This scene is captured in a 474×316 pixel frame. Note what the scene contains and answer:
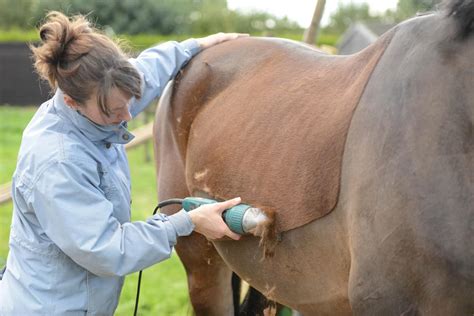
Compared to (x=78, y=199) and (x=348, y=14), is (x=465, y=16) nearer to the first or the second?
(x=78, y=199)

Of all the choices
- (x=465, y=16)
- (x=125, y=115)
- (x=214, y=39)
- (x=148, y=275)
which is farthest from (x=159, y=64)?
(x=148, y=275)

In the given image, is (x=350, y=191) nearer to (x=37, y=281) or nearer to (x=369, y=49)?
(x=369, y=49)

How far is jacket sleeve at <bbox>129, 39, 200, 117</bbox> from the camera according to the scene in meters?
3.17

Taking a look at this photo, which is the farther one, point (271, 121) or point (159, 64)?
point (159, 64)

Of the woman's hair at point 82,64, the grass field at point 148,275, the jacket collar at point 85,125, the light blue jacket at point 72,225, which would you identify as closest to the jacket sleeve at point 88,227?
the light blue jacket at point 72,225

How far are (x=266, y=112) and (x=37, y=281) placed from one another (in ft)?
3.62

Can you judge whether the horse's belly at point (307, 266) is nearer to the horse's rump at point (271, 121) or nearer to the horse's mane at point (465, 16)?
the horse's rump at point (271, 121)

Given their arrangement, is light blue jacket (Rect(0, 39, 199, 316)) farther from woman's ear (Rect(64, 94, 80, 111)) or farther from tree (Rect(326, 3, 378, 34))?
tree (Rect(326, 3, 378, 34))

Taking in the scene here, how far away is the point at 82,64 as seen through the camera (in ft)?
7.46

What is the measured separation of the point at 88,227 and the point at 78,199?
3.5 inches

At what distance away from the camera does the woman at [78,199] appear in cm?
225

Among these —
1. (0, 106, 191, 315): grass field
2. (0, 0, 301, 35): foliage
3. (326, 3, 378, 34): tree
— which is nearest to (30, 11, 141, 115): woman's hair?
(0, 106, 191, 315): grass field

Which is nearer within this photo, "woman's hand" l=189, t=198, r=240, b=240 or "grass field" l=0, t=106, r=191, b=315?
"woman's hand" l=189, t=198, r=240, b=240

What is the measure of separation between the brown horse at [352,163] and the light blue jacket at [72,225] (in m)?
0.47
